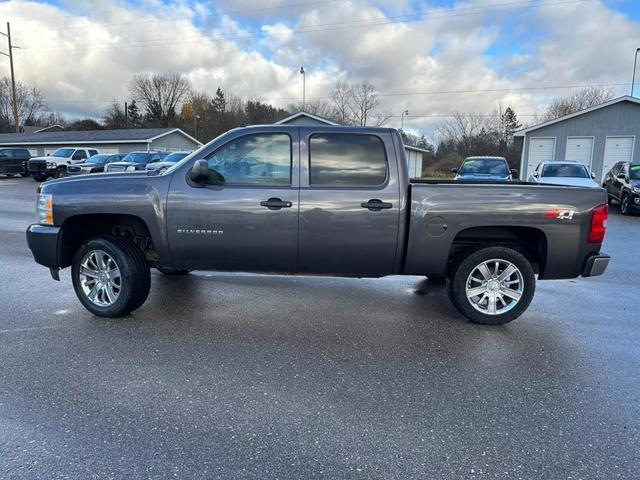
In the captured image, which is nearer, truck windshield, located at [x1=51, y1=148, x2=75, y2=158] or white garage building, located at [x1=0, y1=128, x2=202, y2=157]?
truck windshield, located at [x1=51, y1=148, x2=75, y2=158]

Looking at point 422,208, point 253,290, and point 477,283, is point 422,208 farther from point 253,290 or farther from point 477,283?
point 253,290

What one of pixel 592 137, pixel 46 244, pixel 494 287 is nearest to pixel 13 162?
pixel 46 244

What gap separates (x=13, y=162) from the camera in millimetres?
28656

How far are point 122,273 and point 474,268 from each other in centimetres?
355

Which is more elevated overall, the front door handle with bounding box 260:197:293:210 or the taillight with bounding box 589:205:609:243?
the front door handle with bounding box 260:197:293:210

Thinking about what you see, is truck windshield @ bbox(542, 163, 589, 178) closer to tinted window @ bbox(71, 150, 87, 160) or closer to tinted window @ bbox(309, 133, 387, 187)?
tinted window @ bbox(309, 133, 387, 187)

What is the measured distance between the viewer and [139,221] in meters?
4.57

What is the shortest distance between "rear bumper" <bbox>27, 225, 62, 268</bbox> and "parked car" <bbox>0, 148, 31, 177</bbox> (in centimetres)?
2926

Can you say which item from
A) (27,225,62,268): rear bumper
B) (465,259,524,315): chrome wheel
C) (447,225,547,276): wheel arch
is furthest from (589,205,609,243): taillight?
(27,225,62,268): rear bumper

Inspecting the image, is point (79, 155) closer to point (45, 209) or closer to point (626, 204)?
point (45, 209)

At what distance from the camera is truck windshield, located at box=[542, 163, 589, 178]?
14414mm

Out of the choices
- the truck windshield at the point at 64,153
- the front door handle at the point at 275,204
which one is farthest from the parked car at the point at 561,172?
the truck windshield at the point at 64,153

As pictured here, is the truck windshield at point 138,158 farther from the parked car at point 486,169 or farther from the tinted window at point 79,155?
the parked car at point 486,169

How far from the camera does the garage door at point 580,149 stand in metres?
25.7
